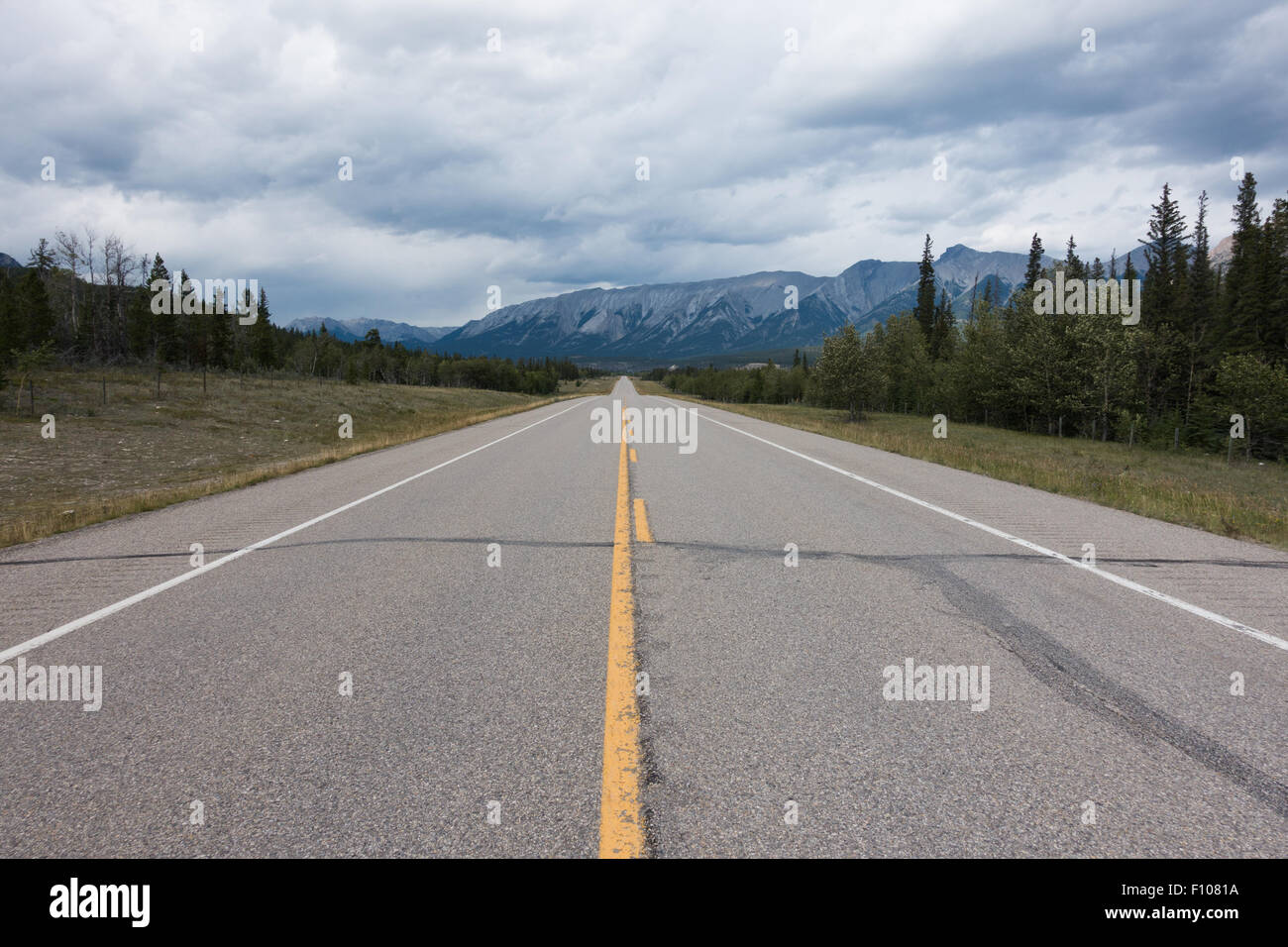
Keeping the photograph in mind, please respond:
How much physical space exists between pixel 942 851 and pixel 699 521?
6.37 meters

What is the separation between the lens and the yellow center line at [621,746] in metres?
2.41

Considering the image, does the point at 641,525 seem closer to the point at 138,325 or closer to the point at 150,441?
the point at 150,441

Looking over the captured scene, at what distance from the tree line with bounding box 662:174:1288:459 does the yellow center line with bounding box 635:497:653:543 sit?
144 ft

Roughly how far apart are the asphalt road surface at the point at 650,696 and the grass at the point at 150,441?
570 cm

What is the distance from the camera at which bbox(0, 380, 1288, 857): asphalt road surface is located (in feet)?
8.27

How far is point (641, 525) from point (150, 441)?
2366cm

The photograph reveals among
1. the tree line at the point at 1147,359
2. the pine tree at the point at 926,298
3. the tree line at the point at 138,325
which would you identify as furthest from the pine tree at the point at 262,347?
the pine tree at the point at 926,298

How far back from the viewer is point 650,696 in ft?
11.8

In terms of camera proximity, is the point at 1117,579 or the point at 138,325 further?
the point at 138,325

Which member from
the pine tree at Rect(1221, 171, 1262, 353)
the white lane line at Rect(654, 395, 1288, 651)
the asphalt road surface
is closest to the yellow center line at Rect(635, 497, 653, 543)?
the asphalt road surface

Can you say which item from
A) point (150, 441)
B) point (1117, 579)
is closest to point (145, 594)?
point (1117, 579)

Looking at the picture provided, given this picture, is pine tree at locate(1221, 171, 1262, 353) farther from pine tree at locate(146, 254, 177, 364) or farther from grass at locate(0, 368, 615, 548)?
pine tree at locate(146, 254, 177, 364)

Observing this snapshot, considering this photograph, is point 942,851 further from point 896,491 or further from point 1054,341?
point 1054,341
